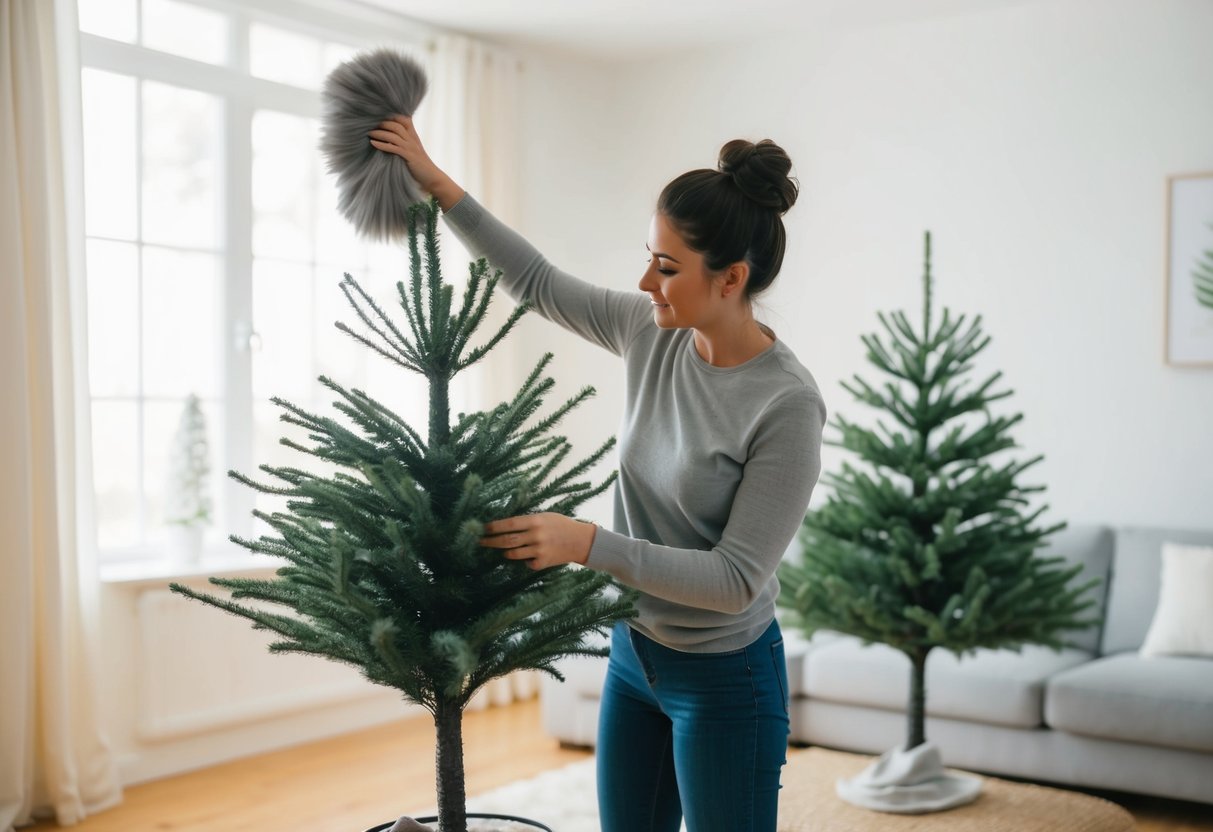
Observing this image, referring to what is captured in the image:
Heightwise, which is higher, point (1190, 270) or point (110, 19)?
point (110, 19)

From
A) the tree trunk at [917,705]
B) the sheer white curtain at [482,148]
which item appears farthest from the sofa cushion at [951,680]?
the sheer white curtain at [482,148]

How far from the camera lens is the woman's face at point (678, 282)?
1.67m

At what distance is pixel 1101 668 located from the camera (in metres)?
3.76

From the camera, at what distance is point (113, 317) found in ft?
13.2

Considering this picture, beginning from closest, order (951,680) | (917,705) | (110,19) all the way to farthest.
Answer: (917,705) < (951,680) < (110,19)

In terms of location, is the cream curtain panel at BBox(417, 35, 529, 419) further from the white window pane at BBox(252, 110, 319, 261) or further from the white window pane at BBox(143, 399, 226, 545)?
the white window pane at BBox(143, 399, 226, 545)

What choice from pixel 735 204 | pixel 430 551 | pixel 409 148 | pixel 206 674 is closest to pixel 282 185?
pixel 206 674

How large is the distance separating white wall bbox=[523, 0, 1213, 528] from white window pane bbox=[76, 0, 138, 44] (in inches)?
70.8

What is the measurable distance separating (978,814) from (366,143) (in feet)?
8.05

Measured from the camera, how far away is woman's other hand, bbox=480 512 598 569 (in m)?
1.35

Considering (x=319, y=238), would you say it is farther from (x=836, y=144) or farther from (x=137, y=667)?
(x=836, y=144)

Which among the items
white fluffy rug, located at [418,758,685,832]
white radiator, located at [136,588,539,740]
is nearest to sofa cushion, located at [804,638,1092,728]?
white fluffy rug, located at [418,758,685,832]

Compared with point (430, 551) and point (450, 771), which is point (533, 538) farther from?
point (450, 771)

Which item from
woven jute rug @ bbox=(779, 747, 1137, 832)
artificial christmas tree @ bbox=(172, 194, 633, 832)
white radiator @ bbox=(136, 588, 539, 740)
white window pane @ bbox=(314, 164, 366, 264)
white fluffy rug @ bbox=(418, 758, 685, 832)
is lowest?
white fluffy rug @ bbox=(418, 758, 685, 832)
